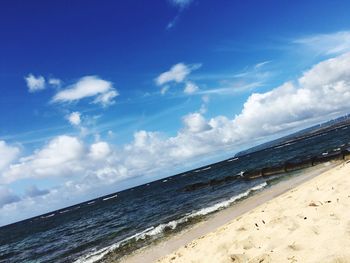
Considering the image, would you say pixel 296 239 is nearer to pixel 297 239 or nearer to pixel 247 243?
pixel 297 239

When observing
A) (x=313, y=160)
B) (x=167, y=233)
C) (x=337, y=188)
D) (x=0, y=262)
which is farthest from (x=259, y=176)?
(x=337, y=188)

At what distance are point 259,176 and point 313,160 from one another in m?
8.80

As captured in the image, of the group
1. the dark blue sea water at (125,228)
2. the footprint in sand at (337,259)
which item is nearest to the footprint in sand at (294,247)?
the footprint in sand at (337,259)

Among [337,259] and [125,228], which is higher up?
[337,259]

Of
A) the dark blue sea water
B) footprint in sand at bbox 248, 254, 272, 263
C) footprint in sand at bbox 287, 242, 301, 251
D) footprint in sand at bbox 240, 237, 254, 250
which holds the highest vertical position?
footprint in sand at bbox 287, 242, 301, 251

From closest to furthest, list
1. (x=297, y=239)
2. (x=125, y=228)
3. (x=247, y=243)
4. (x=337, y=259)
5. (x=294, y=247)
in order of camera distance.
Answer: (x=337, y=259) < (x=294, y=247) < (x=297, y=239) < (x=247, y=243) < (x=125, y=228)

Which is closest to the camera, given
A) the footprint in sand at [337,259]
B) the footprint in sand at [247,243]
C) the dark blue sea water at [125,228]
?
the footprint in sand at [337,259]

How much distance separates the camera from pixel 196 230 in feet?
61.3

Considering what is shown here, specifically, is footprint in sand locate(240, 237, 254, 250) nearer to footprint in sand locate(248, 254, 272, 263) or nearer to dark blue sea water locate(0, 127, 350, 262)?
footprint in sand locate(248, 254, 272, 263)

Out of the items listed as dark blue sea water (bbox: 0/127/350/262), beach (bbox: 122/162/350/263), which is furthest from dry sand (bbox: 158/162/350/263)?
dark blue sea water (bbox: 0/127/350/262)

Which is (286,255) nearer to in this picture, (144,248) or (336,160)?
(144,248)

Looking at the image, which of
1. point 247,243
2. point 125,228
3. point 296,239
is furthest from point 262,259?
point 125,228

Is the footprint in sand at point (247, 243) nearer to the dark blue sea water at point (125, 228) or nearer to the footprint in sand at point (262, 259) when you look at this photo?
the footprint in sand at point (262, 259)

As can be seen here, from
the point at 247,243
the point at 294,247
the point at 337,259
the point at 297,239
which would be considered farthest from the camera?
the point at 247,243
